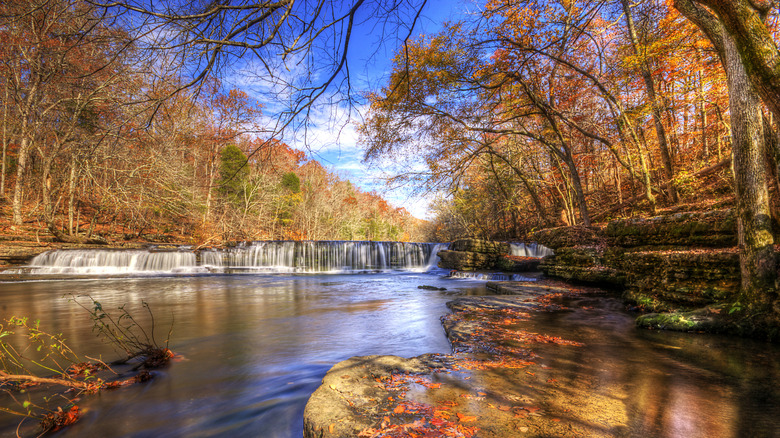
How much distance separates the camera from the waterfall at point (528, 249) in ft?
49.3

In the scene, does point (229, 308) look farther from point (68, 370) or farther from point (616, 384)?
point (616, 384)

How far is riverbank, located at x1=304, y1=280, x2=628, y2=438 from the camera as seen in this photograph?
187 centimetres

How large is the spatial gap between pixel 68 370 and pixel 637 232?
9807 millimetres

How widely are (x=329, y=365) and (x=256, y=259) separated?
1567 centimetres

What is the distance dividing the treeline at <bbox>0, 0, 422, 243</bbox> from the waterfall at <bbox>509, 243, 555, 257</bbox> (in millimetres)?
12109

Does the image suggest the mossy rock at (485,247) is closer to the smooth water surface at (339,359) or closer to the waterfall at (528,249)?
the waterfall at (528,249)

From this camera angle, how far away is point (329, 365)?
385 cm

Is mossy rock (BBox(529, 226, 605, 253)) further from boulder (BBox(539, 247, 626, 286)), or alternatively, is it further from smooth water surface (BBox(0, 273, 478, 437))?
smooth water surface (BBox(0, 273, 478, 437))

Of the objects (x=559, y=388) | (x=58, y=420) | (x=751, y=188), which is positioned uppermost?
(x=751, y=188)

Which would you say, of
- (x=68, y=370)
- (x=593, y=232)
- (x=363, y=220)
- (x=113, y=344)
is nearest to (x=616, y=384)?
(x=68, y=370)

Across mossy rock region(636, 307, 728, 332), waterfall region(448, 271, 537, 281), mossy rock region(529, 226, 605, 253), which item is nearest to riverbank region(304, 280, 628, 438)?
mossy rock region(636, 307, 728, 332)

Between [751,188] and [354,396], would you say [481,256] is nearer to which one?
[751,188]

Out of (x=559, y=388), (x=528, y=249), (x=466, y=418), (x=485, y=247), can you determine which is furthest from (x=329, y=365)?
Result: (x=528, y=249)

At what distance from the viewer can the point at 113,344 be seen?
176 inches
